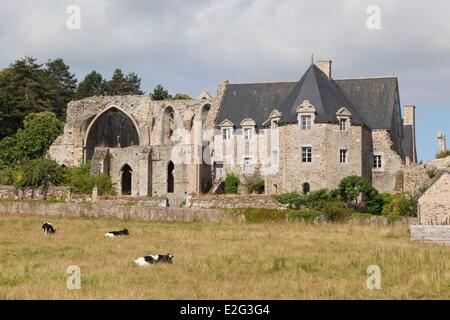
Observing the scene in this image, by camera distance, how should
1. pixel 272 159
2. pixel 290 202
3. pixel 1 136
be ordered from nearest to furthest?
pixel 290 202, pixel 272 159, pixel 1 136

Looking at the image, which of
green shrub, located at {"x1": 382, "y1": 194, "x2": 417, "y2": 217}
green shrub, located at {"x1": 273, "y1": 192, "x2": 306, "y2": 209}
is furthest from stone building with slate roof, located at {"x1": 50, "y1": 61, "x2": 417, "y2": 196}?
green shrub, located at {"x1": 382, "y1": 194, "x2": 417, "y2": 217}

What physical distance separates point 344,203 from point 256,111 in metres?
13.3

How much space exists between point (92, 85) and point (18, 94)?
30349 millimetres

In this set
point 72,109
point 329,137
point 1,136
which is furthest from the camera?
point 1,136

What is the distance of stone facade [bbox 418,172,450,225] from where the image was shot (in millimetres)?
40562

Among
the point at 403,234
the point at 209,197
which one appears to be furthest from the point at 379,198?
the point at 403,234

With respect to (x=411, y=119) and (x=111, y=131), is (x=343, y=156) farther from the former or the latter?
(x=111, y=131)

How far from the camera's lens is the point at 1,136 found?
2896 inches

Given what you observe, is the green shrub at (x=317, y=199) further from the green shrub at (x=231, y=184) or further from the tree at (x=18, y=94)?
the tree at (x=18, y=94)

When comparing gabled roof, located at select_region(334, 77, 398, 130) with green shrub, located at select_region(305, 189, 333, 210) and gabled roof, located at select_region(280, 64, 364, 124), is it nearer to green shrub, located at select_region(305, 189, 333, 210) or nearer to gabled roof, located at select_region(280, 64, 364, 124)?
gabled roof, located at select_region(280, 64, 364, 124)

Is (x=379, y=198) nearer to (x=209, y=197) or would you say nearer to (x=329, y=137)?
(x=329, y=137)

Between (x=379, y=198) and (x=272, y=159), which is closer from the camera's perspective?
(x=379, y=198)

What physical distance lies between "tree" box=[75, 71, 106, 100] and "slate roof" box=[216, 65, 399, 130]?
150 ft

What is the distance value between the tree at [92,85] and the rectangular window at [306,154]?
184 ft
